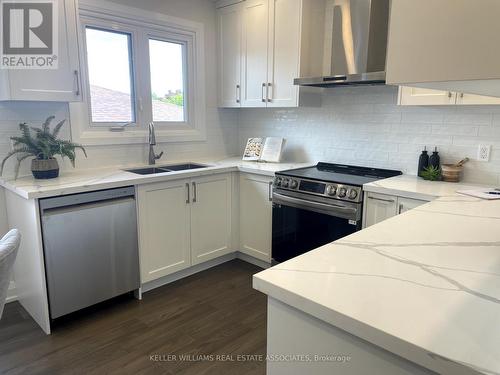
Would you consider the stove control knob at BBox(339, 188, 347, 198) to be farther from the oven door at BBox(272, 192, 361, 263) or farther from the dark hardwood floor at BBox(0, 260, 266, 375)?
the dark hardwood floor at BBox(0, 260, 266, 375)

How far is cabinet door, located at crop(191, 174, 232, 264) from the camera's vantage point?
3.03 m

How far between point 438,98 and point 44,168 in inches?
103

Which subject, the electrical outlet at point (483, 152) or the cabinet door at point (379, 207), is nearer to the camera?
the cabinet door at point (379, 207)

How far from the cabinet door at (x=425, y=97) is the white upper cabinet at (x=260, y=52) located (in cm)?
89

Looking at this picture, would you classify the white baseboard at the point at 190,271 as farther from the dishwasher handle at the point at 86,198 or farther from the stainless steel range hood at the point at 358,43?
the stainless steel range hood at the point at 358,43

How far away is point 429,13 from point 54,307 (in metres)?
2.50

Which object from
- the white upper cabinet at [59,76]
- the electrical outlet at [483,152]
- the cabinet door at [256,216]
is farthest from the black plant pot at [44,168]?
the electrical outlet at [483,152]

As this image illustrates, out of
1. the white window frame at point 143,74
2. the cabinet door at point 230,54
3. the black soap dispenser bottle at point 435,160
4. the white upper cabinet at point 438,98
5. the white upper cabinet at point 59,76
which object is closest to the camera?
the white upper cabinet at point 438,98

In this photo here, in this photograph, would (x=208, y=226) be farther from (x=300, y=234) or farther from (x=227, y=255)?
(x=300, y=234)

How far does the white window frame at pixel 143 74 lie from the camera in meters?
2.84

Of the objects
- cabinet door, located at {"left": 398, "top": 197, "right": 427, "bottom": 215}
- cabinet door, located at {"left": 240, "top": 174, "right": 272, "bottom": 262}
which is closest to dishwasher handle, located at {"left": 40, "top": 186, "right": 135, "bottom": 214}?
cabinet door, located at {"left": 240, "top": 174, "right": 272, "bottom": 262}

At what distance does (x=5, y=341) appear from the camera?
7.24ft

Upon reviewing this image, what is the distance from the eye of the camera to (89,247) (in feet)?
7.82

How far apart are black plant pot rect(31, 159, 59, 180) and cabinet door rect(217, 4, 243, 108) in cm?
178
